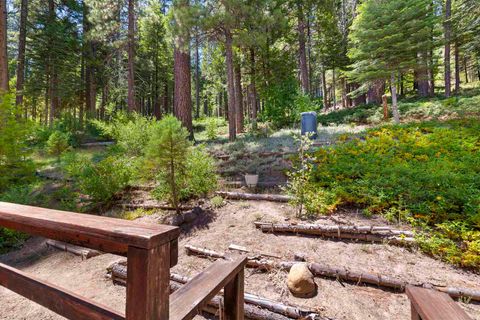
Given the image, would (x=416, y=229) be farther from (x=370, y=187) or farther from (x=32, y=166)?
(x=32, y=166)

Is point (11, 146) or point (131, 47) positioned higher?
point (131, 47)

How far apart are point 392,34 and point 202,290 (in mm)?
12232

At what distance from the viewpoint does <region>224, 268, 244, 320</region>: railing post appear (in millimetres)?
1375

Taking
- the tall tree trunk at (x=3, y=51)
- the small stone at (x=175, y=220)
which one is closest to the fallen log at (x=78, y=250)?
the small stone at (x=175, y=220)

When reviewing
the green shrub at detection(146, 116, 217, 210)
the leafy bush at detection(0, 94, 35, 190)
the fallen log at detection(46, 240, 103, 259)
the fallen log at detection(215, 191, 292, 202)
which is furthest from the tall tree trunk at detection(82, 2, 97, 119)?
the fallen log at detection(215, 191, 292, 202)

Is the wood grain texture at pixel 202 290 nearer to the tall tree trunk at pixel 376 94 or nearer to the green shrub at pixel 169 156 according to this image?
the green shrub at pixel 169 156

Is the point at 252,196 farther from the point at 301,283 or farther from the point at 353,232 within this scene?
the point at 301,283

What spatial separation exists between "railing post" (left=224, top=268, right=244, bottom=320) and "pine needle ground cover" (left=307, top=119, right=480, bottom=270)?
3.15 m

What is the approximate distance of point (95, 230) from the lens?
762 millimetres

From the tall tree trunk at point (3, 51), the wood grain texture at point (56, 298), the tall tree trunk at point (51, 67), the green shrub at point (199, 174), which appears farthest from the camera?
the tall tree trunk at point (51, 67)

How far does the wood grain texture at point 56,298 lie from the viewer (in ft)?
2.80

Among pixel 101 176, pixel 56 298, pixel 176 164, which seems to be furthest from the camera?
pixel 101 176

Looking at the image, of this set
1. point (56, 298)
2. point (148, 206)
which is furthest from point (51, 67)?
point (56, 298)

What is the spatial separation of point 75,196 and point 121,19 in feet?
38.2
